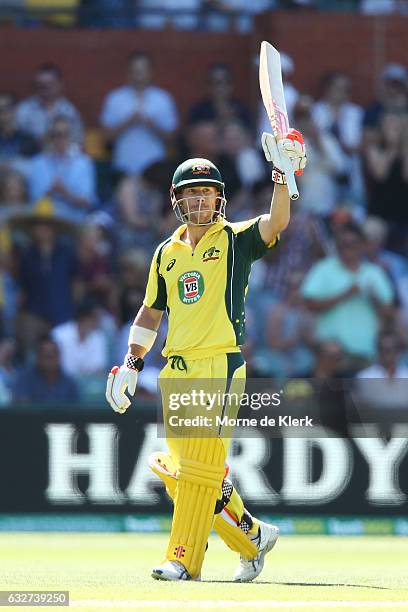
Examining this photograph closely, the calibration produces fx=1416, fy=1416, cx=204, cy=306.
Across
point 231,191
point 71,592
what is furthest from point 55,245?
point 71,592

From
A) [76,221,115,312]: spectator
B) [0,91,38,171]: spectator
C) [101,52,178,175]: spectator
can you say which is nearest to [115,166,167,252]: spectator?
[76,221,115,312]: spectator

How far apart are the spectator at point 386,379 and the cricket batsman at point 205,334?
3.81 m

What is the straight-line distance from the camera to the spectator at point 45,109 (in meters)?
13.6

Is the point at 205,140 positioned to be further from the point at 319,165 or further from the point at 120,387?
the point at 120,387

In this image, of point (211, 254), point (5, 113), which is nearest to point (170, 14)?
point (5, 113)

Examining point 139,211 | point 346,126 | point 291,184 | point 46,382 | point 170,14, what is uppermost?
point 170,14

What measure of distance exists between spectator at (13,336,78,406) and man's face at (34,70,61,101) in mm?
3109

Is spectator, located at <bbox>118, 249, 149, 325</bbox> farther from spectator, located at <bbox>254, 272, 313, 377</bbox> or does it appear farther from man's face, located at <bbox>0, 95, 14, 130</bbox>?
man's face, located at <bbox>0, 95, 14, 130</bbox>

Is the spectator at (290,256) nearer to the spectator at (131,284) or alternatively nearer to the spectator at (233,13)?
the spectator at (131,284)

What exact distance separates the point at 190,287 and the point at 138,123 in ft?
23.9

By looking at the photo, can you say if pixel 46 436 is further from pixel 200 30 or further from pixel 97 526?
pixel 200 30

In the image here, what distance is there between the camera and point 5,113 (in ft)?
44.6

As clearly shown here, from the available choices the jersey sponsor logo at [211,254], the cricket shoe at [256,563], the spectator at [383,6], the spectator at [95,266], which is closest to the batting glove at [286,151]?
the jersey sponsor logo at [211,254]

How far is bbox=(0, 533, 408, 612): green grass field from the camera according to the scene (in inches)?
223
